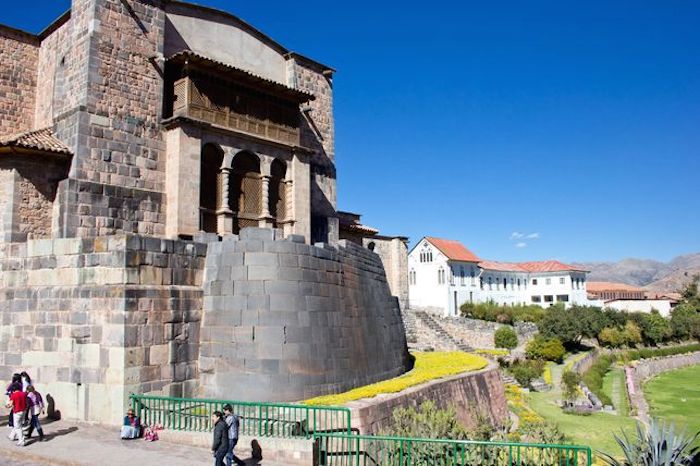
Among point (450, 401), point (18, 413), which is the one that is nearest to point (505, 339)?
point (450, 401)

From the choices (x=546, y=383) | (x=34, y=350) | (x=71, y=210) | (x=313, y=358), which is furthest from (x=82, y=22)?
(x=546, y=383)

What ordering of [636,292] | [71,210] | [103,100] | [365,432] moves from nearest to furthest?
[365,432] < [71,210] < [103,100] < [636,292]

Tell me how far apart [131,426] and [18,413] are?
2096 mm

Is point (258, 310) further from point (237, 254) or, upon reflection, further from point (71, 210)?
point (71, 210)

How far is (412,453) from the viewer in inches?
417

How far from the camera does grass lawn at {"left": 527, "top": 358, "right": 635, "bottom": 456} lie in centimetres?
2236

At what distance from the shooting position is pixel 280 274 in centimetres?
1448

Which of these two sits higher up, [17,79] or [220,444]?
[17,79]

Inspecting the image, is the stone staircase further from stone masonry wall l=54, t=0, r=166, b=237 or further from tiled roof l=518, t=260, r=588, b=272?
tiled roof l=518, t=260, r=588, b=272

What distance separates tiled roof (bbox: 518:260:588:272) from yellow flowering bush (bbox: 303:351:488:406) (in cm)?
5584

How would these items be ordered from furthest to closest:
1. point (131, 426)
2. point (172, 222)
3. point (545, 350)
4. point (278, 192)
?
point (545, 350)
point (278, 192)
point (172, 222)
point (131, 426)

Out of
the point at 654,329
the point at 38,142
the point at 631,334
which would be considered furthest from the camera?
the point at 654,329

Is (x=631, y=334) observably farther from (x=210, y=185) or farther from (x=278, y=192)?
(x=210, y=185)

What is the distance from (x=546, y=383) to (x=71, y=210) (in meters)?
29.3
